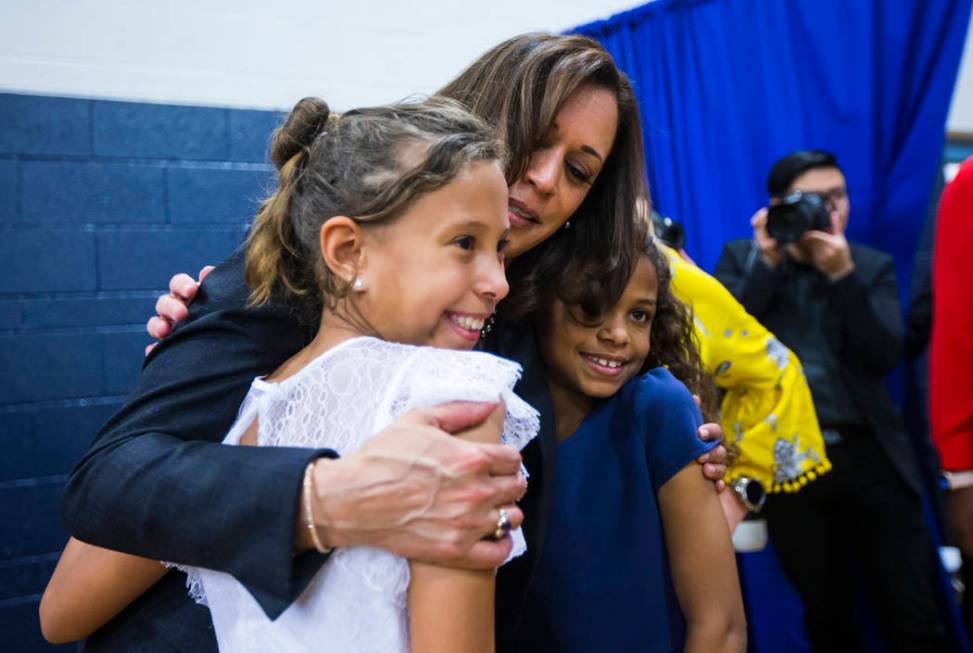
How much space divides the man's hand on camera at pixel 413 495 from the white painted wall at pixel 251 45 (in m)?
2.22

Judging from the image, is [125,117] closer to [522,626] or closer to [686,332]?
[686,332]

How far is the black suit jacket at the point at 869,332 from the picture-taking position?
2.38 meters

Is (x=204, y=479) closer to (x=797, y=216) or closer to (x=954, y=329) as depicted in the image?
(x=954, y=329)

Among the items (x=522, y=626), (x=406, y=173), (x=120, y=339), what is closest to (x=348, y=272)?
(x=406, y=173)

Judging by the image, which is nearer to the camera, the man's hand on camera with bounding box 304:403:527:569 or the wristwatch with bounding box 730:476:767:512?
the man's hand on camera with bounding box 304:403:527:569

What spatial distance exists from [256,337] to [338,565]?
29 centimetres

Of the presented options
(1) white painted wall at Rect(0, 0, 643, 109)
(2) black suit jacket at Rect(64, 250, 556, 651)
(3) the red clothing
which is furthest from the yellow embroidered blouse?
(1) white painted wall at Rect(0, 0, 643, 109)

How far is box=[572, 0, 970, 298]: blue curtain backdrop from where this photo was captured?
2271 millimetres

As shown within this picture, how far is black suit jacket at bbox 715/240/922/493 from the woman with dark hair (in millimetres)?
1365

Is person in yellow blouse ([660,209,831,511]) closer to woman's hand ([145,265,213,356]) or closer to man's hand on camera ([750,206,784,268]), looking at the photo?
man's hand on camera ([750,206,784,268])

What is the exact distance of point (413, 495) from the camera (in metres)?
0.69

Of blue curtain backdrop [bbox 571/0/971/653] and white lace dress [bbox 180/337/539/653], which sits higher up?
blue curtain backdrop [bbox 571/0/971/653]

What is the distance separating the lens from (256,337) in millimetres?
919

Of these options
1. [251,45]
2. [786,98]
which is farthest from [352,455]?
[251,45]
